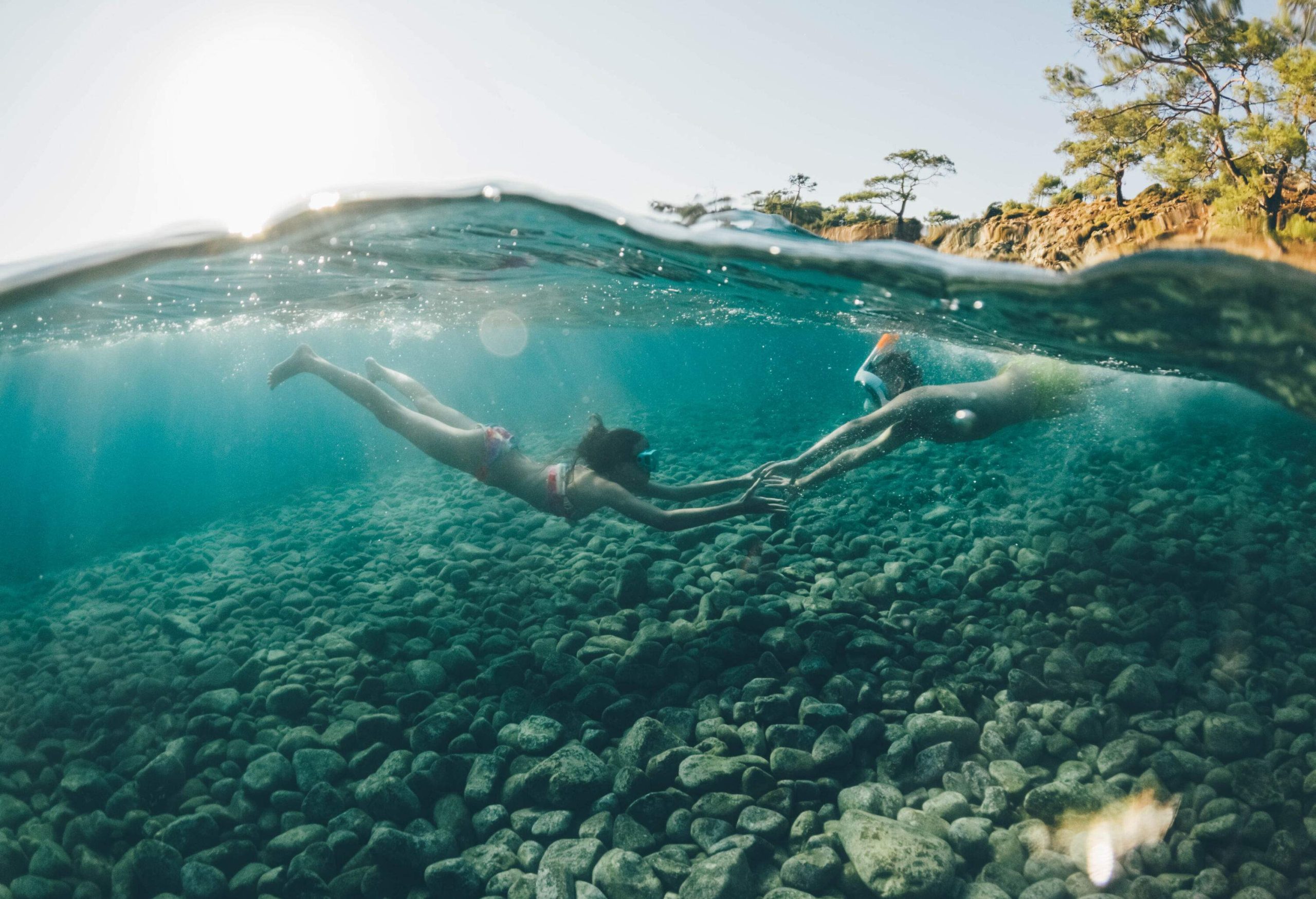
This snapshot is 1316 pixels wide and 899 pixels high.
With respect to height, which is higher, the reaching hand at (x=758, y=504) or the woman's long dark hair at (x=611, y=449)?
the woman's long dark hair at (x=611, y=449)

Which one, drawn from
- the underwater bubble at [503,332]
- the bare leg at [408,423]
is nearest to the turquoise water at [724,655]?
the bare leg at [408,423]

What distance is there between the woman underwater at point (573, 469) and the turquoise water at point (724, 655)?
0.81 meters

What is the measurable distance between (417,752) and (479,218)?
6732 mm

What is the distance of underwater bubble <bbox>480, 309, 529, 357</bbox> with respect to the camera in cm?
2492

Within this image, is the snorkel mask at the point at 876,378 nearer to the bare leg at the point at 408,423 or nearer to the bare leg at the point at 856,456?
the bare leg at the point at 856,456

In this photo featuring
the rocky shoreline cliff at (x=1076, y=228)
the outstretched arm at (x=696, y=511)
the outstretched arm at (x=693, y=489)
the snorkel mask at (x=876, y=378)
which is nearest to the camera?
the outstretched arm at (x=696, y=511)

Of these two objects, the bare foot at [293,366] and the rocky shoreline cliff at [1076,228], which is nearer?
the bare foot at [293,366]

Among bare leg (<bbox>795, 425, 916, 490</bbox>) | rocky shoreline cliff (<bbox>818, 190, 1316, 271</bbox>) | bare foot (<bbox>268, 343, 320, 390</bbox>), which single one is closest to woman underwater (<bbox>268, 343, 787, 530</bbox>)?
bare foot (<bbox>268, 343, 320, 390</bbox>)

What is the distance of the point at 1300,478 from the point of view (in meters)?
9.61

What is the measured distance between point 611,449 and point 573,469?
0.62 m

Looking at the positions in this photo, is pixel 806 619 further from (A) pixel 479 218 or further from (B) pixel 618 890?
(A) pixel 479 218

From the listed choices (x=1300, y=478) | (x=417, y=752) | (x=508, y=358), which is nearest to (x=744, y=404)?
Result: (x=1300, y=478)

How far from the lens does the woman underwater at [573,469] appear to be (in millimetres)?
6469

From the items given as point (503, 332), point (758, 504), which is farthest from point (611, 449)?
point (503, 332)
